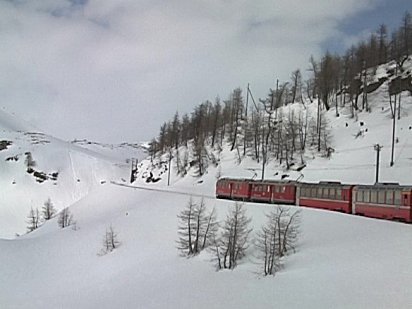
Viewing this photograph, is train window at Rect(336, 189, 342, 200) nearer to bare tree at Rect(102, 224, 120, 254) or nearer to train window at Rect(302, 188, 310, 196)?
train window at Rect(302, 188, 310, 196)

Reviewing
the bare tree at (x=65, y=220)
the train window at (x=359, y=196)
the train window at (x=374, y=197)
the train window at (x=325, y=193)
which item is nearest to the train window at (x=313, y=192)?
the train window at (x=325, y=193)

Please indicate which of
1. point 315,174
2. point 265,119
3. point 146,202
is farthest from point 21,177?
point 315,174

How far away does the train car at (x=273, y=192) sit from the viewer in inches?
1826

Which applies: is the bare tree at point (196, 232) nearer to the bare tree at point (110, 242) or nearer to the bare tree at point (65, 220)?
the bare tree at point (110, 242)

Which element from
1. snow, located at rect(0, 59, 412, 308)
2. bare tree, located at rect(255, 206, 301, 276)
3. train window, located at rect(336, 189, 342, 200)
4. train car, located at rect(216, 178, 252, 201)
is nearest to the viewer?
snow, located at rect(0, 59, 412, 308)

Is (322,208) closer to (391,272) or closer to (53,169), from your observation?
(391,272)

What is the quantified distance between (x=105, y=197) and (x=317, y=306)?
73.9 m

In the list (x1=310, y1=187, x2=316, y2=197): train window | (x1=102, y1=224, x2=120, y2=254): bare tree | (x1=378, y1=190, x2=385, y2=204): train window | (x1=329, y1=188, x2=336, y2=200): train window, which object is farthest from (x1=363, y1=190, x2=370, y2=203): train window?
(x1=102, y1=224, x2=120, y2=254): bare tree

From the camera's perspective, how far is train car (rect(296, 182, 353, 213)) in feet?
127

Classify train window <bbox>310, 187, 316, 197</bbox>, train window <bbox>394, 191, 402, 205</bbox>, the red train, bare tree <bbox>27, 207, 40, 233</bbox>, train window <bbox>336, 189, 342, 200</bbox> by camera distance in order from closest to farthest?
train window <bbox>394, 191, 402, 205</bbox> → the red train → train window <bbox>336, 189, 342, 200</bbox> → train window <bbox>310, 187, 316, 197</bbox> → bare tree <bbox>27, 207, 40, 233</bbox>

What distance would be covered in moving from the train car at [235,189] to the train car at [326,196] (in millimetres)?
8695

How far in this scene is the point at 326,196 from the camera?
136 ft

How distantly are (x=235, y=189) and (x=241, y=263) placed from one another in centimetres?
2004

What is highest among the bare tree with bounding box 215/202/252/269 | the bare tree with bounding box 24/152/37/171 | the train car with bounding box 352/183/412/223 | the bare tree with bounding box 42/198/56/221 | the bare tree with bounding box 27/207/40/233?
the bare tree with bounding box 24/152/37/171
